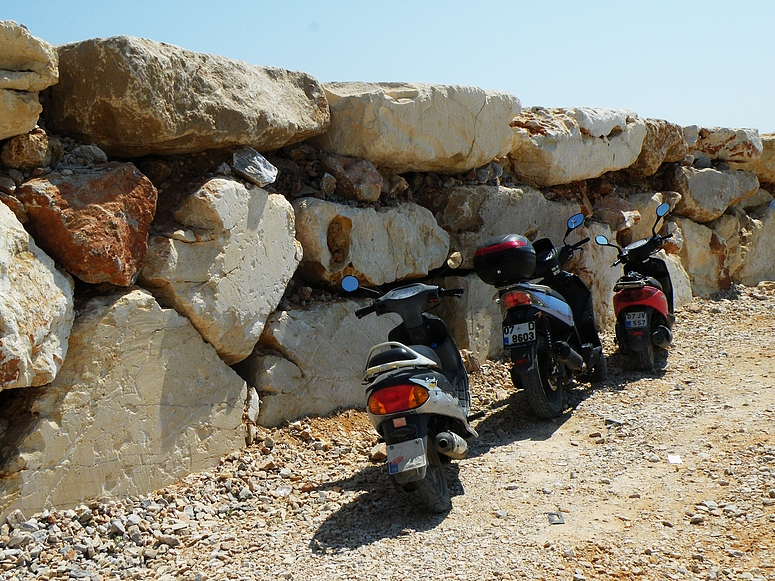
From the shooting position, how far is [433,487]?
11.7 ft

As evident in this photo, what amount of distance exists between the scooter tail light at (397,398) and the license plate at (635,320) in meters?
2.76

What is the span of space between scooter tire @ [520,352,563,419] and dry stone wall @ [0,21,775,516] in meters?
1.00

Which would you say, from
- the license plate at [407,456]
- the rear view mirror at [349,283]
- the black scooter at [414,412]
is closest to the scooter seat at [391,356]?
the black scooter at [414,412]

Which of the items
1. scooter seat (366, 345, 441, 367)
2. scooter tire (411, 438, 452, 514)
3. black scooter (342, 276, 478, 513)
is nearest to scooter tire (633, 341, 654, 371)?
black scooter (342, 276, 478, 513)

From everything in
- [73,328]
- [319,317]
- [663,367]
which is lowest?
[663,367]

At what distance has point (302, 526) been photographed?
12.0ft

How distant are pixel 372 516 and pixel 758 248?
7358 mm

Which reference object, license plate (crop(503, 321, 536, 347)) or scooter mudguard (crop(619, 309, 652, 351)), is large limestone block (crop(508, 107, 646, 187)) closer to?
scooter mudguard (crop(619, 309, 652, 351))

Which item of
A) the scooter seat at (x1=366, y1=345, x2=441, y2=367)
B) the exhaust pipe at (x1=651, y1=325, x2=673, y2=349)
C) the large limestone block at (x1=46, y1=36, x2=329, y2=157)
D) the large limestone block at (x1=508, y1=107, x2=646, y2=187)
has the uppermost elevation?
the large limestone block at (x1=46, y1=36, x2=329, y2=157)

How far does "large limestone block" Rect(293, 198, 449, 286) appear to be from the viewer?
507 centimetres

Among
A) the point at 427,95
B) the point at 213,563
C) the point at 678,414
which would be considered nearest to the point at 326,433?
the point at 213,563

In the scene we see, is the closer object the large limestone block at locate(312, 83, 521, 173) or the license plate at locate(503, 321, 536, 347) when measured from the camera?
the license plate at locate(503, 321, 536, 347)

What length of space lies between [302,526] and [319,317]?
165 cm

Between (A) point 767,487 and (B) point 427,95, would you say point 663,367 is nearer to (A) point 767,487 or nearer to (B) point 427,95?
(A) point 767,487
